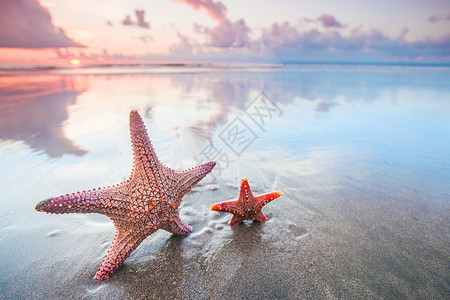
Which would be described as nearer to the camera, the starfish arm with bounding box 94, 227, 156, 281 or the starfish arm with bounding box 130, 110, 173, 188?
the starfish arm with bounding box 94, 227, 156, 281

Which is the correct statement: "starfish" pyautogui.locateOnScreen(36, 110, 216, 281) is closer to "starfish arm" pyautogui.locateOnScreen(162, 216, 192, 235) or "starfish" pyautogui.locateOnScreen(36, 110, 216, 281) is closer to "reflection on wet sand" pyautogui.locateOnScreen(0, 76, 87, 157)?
"starfish arm" pyautogui.locateOnScreen(162, 216, 192, 235)

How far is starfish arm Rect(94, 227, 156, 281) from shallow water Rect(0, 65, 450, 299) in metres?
0.12

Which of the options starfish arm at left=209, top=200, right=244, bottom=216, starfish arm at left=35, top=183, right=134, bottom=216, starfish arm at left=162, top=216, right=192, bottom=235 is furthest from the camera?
starfish arm at left=209, top=200, right=244, bottom=216

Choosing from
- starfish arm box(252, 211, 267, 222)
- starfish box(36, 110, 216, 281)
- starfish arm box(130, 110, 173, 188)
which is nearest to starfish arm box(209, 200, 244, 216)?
starfish arm box(252, 211, 267, 222)

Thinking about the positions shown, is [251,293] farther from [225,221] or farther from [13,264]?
[13,264]

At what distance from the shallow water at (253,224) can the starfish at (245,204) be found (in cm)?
21

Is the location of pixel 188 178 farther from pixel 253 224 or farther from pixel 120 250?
pixel 253 224

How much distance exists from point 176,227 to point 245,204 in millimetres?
908

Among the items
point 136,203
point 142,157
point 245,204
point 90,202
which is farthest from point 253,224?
point 90,202

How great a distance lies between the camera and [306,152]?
5.44m

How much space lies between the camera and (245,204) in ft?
9.51

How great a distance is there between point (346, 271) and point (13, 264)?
12.1 ft

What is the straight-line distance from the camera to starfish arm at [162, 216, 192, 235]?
2.55 meters

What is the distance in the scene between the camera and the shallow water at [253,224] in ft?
7.49
